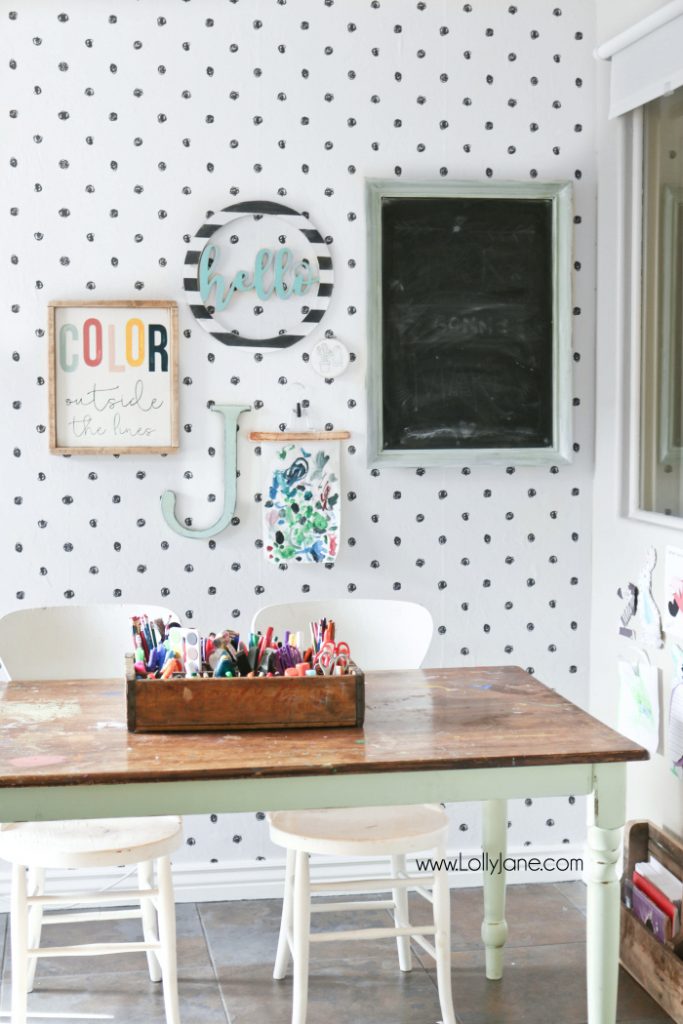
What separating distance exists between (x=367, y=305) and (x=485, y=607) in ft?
2.81

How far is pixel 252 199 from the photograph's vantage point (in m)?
3.13

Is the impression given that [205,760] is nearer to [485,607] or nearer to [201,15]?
[485,607]

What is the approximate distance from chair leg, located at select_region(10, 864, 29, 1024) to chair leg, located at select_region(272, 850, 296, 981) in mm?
586

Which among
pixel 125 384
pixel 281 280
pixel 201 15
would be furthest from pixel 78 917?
pixel 201 15

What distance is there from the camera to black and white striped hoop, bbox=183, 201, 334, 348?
3.12 m

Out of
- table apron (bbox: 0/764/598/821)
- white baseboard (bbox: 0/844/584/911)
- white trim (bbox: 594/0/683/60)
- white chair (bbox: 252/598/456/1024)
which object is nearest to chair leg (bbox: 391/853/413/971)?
white chair (bbox: 252/598/456/1024)

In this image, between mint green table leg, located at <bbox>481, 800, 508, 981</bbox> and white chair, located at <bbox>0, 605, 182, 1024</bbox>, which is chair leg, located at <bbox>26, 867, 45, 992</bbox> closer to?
white chair, located at <bbox>0, 605, 182, 1024</bbox>

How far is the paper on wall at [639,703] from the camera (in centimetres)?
293

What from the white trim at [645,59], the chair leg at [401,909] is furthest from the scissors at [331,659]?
the white trim at [645,59]

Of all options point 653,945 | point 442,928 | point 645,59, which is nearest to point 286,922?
point 442,928

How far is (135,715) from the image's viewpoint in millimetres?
2102

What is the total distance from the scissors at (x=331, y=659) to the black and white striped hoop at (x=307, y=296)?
118 centimetres

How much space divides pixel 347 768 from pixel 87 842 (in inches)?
26.9

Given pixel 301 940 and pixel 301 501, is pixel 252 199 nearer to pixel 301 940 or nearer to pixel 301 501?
pixel 301 501
